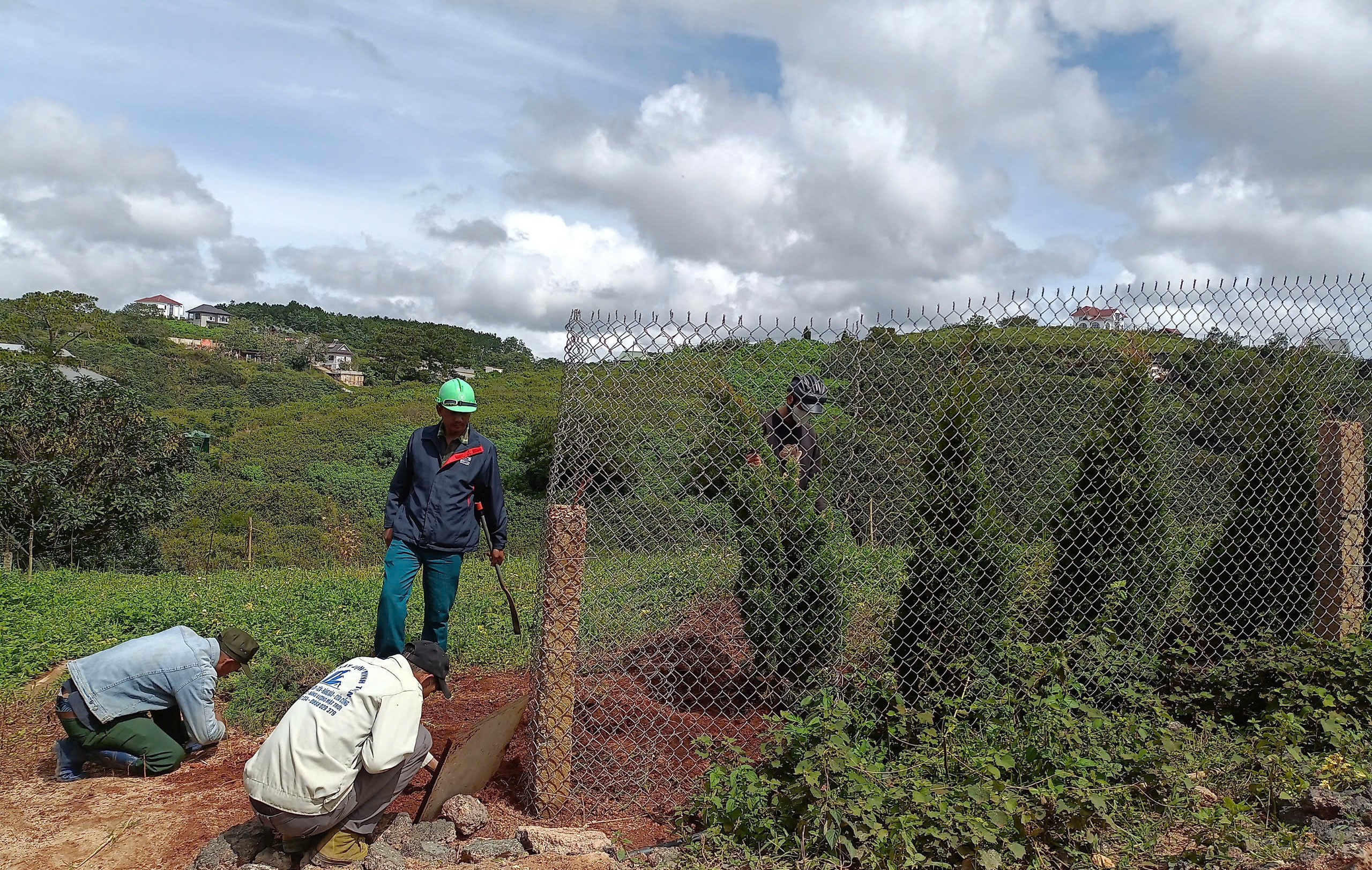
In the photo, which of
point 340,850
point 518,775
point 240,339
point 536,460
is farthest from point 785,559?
point 240,339

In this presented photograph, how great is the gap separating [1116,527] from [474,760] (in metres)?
3.25

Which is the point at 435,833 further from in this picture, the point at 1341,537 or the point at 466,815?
the point at 1341,537

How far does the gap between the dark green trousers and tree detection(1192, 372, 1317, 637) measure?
5273 mm

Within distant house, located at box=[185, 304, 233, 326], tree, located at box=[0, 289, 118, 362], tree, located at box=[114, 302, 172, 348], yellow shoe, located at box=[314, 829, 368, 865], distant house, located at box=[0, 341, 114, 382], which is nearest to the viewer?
yellow shoe, located at box=[314, 829, 368, 865]

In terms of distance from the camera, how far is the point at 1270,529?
15.5 feet

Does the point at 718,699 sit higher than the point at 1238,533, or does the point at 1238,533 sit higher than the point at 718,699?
the point at 1238,533

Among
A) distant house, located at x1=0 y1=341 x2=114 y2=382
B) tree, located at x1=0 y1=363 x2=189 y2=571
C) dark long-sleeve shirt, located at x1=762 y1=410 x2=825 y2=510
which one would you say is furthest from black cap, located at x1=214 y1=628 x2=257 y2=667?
distant house, located at x1=0 y1=341 x2=114 y2=382

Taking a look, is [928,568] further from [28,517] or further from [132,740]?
[28,517]

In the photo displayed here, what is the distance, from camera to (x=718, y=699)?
14.6 feet

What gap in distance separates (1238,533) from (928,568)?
1.92 metres

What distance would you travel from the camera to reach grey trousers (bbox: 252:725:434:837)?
3262 mm

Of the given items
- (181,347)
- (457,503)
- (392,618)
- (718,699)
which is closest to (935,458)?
(718,699)

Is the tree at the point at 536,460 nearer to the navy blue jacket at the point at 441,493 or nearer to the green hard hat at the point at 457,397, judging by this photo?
the navy blue jacket at the point at 441,493

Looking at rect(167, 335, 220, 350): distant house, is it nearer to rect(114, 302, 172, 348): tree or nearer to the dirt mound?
rect(114, 302, 172, 348): tree
